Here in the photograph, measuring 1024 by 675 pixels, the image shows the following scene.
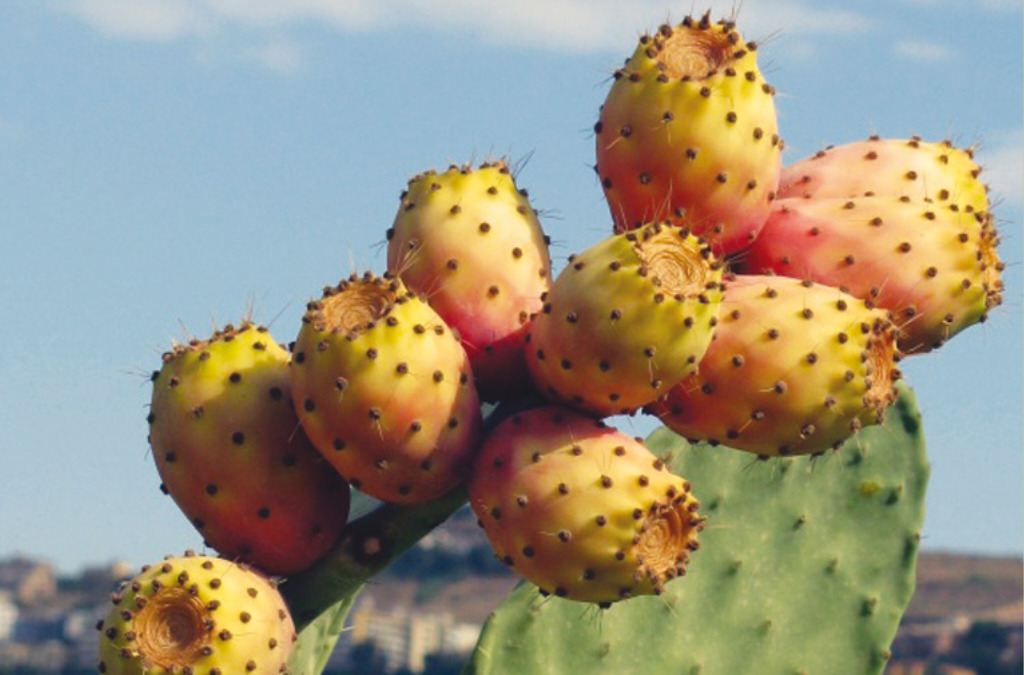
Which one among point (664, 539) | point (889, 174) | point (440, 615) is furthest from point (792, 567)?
point (440, 615)

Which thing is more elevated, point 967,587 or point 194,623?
point 967,587

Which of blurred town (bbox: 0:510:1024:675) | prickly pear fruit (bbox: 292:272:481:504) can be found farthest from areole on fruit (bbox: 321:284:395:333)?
blurred town (bbox: 0:510:1024:675)

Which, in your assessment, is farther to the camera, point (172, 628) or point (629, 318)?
point (172, 628)

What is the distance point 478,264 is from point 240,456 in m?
0.37

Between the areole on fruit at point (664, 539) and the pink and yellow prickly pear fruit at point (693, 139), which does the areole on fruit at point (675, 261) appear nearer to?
the pink and yellow prickly pear fruit at point (693, 139)

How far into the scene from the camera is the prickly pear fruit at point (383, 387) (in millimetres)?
2490

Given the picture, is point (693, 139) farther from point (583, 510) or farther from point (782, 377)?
point (583, 510)

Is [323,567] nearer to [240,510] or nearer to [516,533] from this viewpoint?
[240,510]

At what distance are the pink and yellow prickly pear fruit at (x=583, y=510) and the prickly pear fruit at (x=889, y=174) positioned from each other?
0.55 metres

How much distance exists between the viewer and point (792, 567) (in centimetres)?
364

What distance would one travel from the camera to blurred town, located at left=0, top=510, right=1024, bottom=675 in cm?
5112

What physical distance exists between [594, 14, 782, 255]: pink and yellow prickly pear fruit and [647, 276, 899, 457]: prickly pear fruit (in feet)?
0.48

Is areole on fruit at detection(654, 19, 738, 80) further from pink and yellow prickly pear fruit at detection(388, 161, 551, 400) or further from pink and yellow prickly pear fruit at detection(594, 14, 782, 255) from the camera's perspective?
pink and yellow prickly pear fruit at detection(388, 161, 551, 400)

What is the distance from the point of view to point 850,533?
144 inches
